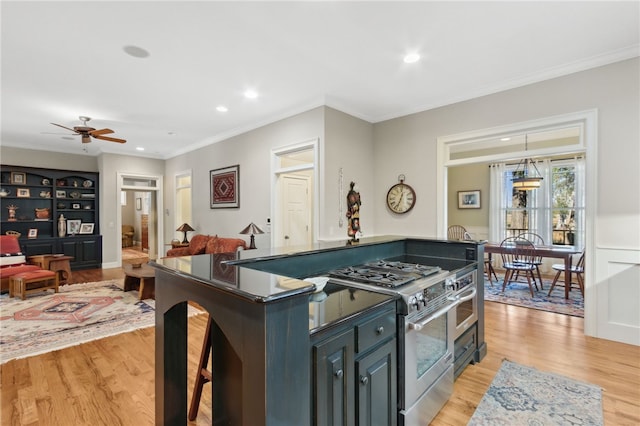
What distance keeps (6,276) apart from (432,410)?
6091mm

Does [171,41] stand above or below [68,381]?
above

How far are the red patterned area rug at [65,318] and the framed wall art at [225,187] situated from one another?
2134 mm

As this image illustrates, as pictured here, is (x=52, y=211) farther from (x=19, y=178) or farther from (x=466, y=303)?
(x=466, y=303)

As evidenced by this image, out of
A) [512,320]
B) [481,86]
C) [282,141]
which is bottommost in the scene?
[512,320]

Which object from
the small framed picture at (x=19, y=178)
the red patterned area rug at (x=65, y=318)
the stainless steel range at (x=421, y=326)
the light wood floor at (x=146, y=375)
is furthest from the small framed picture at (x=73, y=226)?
the stainless steel range at (x=421, y=326)

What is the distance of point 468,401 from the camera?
2.14 metres

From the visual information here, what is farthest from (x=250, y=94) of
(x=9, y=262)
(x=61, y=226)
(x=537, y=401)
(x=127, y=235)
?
(x=127, y=235)

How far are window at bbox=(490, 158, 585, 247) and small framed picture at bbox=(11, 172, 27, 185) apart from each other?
413 inches

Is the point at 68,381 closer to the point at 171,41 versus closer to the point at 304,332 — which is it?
the point at 304,332

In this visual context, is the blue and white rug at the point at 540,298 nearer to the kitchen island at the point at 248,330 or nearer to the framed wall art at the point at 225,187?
the kitchen island at the point at 248,330

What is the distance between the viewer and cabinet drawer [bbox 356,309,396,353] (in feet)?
4.49

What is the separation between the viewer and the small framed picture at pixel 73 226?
23.5 feet

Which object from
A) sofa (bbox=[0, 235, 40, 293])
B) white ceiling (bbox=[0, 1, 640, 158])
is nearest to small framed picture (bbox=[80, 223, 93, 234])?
sofa (bbox=[0, 235, 40, 293])

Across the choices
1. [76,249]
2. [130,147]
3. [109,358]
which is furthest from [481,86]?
[76,249]
